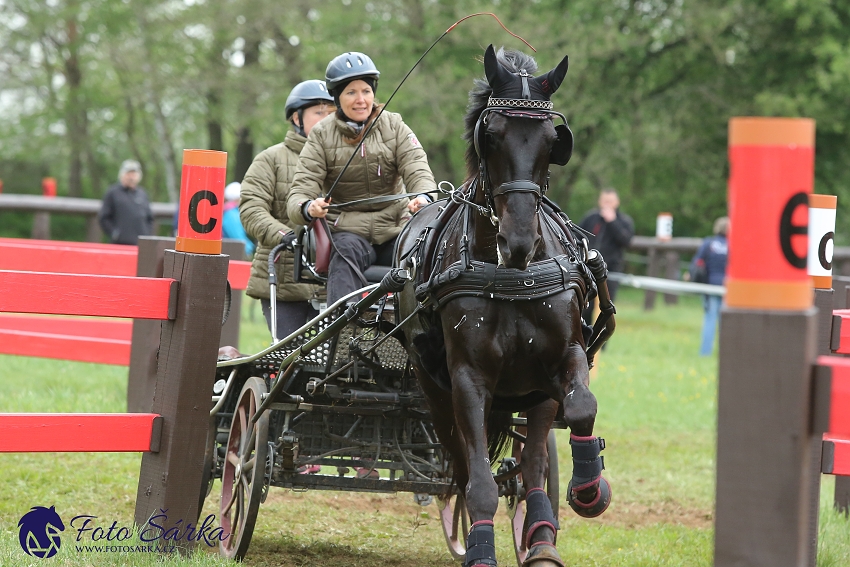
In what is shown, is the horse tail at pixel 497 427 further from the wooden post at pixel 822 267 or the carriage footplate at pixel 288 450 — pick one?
the wooden post at pixel 822 267

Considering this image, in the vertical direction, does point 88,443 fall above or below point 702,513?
above

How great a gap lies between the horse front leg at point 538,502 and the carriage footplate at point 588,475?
0.38ft

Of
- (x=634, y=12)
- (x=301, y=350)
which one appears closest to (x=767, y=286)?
(x=301, y=350)

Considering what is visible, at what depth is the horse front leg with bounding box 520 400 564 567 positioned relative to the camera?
4.13 m

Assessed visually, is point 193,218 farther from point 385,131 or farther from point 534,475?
point 534,475

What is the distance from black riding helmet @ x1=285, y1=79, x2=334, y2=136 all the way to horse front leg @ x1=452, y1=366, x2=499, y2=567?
284 centimetres

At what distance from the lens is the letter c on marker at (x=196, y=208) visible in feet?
15.2

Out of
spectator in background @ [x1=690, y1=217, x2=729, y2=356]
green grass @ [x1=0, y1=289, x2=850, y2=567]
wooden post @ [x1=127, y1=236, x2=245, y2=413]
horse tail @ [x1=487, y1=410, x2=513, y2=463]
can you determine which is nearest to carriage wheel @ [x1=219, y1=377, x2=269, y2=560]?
green grass @ [x1=0, y1=289, x2=850, y2=567]

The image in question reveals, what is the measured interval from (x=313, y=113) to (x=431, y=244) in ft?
7.72

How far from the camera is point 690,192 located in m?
27.8

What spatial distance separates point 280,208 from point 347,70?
1.42 meters

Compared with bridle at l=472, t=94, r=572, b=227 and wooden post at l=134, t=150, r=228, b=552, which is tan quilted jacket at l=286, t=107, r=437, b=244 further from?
bridle at l=472, t=94, r=572, b=227

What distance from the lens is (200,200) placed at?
15.2 feet

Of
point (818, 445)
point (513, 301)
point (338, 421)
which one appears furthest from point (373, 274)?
point (818, 445)
